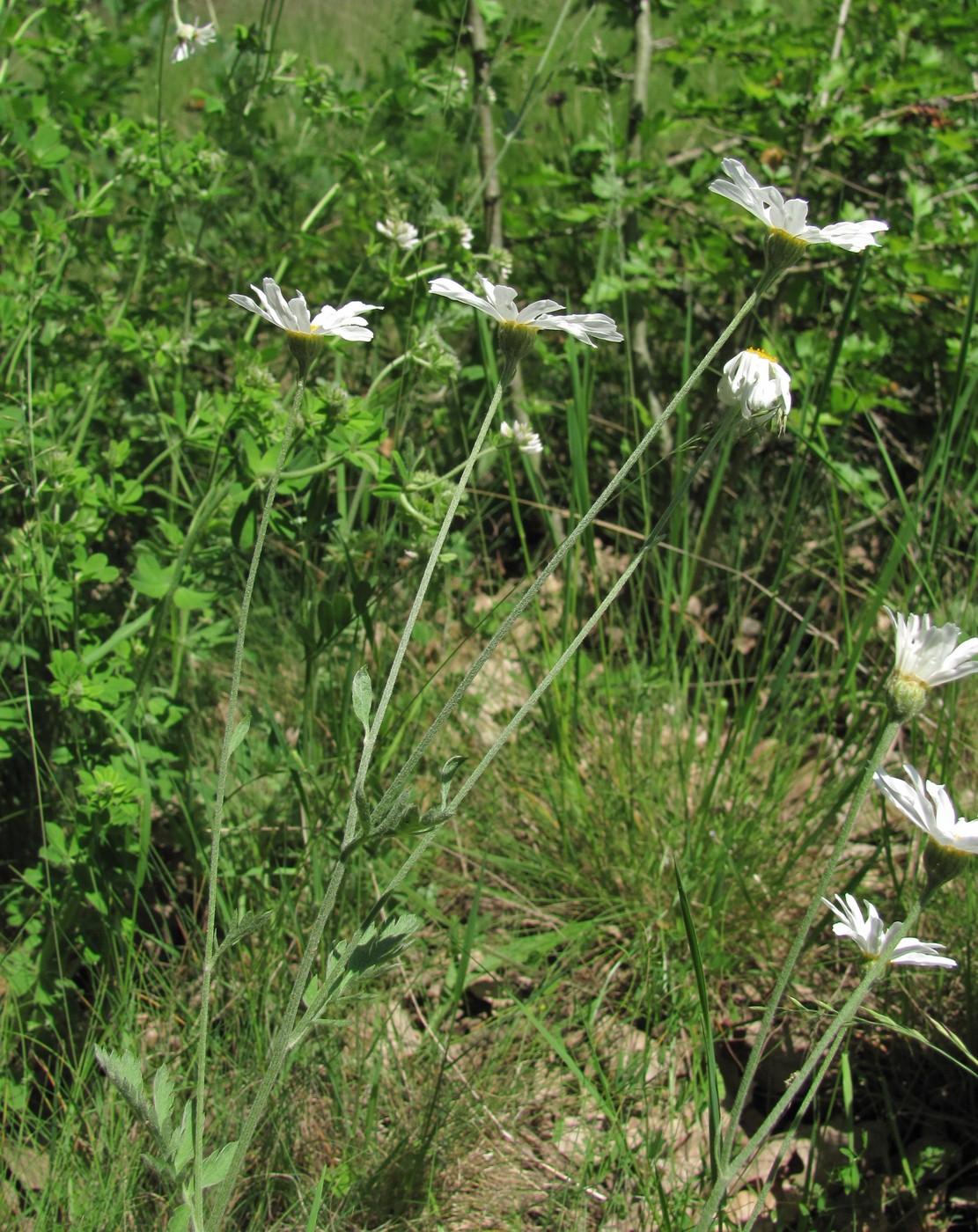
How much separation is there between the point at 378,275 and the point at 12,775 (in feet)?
3.59

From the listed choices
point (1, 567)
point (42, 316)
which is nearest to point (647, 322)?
point (42, 316)

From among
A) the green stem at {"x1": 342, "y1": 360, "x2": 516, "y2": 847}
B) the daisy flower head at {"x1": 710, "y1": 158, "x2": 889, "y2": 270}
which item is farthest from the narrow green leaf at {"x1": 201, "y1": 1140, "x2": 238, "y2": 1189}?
the daisy flower head at {"x1": 710, "y1": 158, "x2": 889, "y2": 270}

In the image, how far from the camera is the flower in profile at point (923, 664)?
862 millimetres

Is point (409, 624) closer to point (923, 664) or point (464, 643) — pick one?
point (923, 664)

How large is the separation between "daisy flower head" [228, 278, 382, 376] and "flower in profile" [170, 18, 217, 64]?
35.4 inches

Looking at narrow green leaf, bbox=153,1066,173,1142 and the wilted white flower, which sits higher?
the wilted white flower

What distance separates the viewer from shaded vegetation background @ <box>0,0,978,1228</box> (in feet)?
4.20

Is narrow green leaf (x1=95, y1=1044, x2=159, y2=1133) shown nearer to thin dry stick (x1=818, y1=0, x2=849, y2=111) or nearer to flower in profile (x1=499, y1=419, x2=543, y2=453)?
flower in profile (x1=499, y1=419, x2=543, y2=453)

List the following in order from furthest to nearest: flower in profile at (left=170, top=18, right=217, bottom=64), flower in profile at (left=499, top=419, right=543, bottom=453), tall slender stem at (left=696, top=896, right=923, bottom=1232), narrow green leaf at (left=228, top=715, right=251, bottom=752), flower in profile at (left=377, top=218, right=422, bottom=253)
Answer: flower in profile at (left=170, top=18, right=217, bottom=64) < flower in profile at (left=377, top=218, right=422, bottom=253) < flower in profile at (left=499, top=419, right=543, bottom=453) < narrow green leaf at (left=228, top=715, right=251, bottom=752) < tall slender stem at (left=696, top=896, right=923, bottom=1232)

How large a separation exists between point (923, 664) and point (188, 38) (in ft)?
4.92

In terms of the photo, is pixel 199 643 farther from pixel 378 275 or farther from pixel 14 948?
pixel 378 275

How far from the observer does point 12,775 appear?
64.0 inches

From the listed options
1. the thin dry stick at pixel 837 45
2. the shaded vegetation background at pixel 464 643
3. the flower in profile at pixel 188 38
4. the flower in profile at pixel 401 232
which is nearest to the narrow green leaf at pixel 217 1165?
the shaded vegetation background at pixel 464 643

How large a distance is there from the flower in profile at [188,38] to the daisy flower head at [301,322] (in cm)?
90
